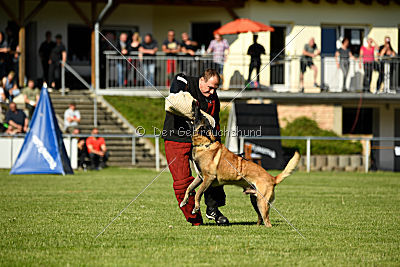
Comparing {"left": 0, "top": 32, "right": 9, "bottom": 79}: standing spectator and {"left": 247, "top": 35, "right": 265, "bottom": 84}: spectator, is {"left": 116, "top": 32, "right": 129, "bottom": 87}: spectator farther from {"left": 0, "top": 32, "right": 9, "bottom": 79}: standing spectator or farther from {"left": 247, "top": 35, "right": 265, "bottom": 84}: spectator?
{"left": 247, "top": 35, "right": 265, "bottom": 84}: spectator

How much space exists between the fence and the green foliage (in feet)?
5.56

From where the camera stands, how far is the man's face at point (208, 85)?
945 centimetres

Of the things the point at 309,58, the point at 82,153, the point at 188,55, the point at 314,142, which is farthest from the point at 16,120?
the point at 309,58

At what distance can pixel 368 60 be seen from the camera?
3086cm

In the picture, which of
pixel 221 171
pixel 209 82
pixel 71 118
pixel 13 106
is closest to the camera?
pixel 209 82

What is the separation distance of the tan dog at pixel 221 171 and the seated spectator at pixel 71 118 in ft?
52.0

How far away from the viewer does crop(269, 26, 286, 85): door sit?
3161 cm

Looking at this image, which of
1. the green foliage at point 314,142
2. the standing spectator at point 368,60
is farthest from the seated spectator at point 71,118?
the standing spectator at point 368,60

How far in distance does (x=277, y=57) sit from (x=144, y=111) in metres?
6.83

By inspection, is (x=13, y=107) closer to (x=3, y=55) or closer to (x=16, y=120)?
(x=16, y=120)

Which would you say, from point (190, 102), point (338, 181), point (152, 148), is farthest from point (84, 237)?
point (152, 148)

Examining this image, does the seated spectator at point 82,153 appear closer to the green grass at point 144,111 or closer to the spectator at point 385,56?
the green grass at point 144,111

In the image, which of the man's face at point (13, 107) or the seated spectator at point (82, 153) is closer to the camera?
the seated spectator at point (82, 153)

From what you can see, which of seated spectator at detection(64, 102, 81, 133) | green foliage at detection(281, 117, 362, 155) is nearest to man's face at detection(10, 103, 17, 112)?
seated spectator at detection(64, 102, 81, 133)
